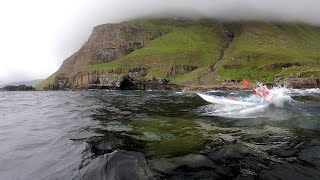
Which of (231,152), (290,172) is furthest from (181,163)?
(290,172)

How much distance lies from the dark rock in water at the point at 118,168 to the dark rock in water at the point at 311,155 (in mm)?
8513

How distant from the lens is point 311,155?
15758 millimetres

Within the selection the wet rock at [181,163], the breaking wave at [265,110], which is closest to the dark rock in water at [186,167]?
the wet rock at [181,163]

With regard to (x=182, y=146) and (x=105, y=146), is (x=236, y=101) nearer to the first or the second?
(x=182, y=146)

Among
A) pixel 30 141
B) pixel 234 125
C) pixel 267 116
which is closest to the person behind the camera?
pixel 30 141

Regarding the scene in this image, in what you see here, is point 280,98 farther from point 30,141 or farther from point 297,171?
point 30,141

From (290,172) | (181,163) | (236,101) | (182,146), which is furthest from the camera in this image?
(236,101)

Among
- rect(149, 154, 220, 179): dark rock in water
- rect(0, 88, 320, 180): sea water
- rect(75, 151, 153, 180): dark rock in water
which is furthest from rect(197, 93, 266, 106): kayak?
rect(75, 151, 153, 180): dark rock in water

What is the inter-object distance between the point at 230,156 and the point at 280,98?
29.0 m

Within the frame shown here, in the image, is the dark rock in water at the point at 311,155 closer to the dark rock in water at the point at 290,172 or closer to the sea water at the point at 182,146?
the sea water at the point at 182,146

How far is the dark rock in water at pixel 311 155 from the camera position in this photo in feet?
48.6

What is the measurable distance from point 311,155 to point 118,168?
1062 centimetres

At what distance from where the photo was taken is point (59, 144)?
20.0 metres

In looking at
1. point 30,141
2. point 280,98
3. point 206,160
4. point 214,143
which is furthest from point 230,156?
point 280,98
